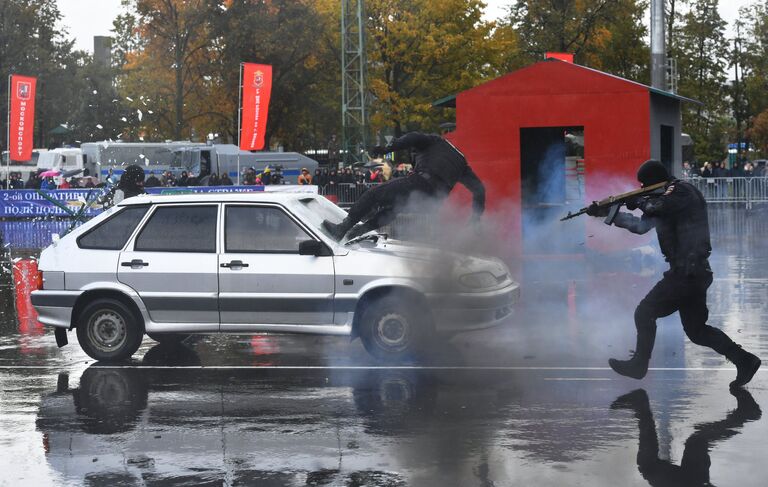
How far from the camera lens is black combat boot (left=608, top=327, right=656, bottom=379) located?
8.52 m

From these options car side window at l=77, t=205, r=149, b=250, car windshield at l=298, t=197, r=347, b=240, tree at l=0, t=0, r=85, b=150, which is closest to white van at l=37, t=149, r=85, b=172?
tree at l=0, t=0, r=85, b=150

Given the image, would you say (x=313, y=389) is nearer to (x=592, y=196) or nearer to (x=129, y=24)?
(x=592, y=196)

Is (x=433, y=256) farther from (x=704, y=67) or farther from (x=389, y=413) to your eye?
(x=704, y=67)

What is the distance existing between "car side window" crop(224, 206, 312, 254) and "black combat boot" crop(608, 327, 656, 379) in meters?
3.03

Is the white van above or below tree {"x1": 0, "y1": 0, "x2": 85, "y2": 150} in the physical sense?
below

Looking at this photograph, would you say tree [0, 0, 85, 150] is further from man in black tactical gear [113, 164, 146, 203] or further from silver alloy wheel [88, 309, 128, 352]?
silver alloy wheel [88, 309, 128, 352]

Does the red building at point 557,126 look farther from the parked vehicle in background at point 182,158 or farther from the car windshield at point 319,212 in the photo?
the parked vehicle in background at point 182,158

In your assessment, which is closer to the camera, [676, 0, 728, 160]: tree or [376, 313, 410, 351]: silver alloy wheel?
[376, 313, 410, 351]: silver alloy wheel

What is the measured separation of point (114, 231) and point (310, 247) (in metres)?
1.92

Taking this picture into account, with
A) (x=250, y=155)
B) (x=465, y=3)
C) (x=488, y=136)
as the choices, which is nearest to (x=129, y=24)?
(x=250, y=155)

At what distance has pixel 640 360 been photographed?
859cm

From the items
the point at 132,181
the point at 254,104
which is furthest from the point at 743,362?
the point at 254,104

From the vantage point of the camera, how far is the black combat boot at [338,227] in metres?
10.3

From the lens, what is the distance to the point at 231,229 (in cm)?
1024
